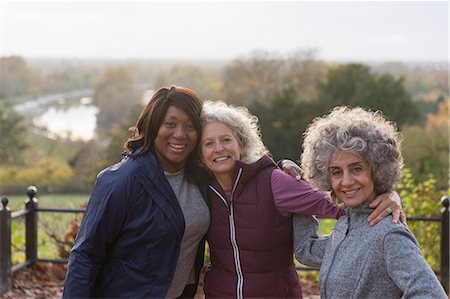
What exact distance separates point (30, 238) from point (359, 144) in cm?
429

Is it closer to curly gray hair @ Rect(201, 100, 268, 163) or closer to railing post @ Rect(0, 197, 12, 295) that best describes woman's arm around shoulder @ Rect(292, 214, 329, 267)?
curly gray hair @ Rect(201, 100, 268, 163)

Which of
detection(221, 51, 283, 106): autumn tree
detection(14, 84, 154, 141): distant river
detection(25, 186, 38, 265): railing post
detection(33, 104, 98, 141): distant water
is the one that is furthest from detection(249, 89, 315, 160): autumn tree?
detection(25, 186, 38, 265): railing post

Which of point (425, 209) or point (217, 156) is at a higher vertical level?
point (217, 156)

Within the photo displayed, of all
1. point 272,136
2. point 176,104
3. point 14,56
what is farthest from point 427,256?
point 14,56

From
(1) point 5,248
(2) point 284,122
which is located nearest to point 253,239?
(1) point 5,248

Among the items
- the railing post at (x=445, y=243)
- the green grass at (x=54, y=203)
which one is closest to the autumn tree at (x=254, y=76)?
the green grass at (x=54, y=203)

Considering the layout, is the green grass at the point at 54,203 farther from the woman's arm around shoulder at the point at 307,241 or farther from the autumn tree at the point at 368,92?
the autumn tree at the point at 368,92

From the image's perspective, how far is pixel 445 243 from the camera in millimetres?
5246

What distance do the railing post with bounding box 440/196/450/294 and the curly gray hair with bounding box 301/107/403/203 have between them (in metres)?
3.06

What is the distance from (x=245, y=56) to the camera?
39219 mm

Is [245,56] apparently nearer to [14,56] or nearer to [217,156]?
[14,56]

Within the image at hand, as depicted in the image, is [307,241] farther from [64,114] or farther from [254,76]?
[64,114]

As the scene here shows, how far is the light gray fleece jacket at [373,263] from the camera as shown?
206 centimetres

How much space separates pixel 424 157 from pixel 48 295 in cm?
1846
